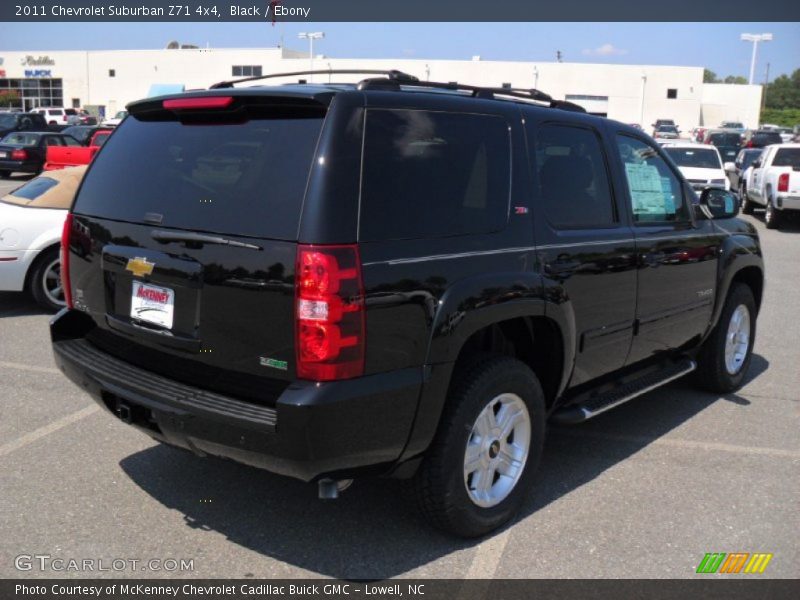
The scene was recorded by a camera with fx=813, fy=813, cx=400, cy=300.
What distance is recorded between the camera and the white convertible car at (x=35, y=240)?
7.73 meters

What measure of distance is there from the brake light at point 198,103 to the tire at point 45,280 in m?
4.93

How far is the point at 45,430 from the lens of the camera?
4.93m

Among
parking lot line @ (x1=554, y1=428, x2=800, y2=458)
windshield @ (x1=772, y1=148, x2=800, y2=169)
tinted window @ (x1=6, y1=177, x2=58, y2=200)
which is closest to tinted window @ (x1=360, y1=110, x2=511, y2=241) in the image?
parking lot line @ (x1=554, y1=428, x2=800, y2=458)

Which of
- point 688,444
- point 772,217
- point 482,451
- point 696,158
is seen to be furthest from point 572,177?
point 696,158

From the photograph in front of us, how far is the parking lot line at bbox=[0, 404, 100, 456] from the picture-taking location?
15.3 feet

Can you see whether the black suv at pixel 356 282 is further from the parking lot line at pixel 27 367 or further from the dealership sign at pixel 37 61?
the dealership sign at pixel 37 61

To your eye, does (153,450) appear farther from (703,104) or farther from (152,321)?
(703,104)

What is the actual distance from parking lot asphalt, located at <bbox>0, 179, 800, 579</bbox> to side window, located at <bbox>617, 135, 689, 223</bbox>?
4.58ft

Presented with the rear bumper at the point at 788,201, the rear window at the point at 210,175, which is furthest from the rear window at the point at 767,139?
the rear window at the point at 210,175

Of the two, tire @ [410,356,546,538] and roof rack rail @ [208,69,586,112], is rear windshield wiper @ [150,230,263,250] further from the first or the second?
tire @ [410,356,546,538]

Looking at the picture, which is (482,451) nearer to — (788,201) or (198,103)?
(198,103)

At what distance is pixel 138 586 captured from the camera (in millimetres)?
3275

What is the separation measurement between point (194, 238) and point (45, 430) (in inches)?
94.4
